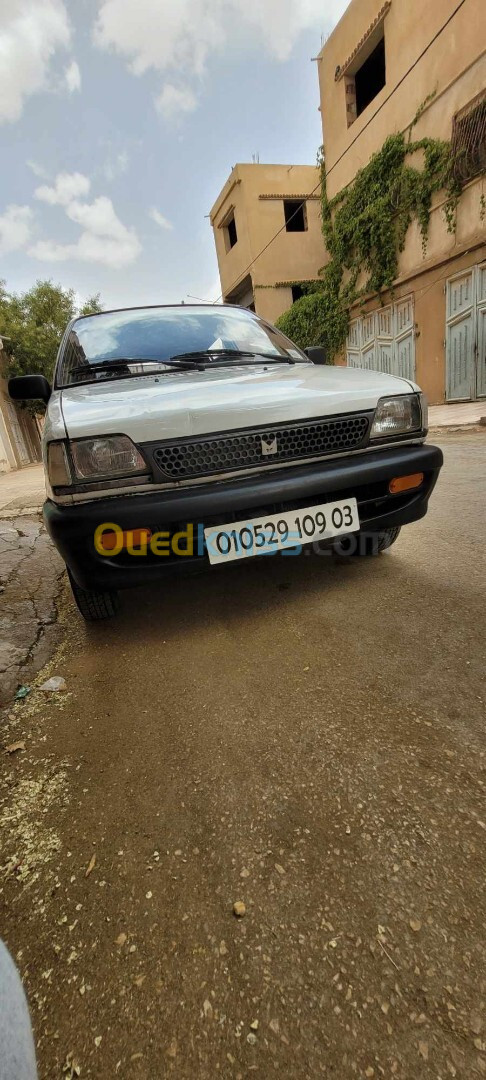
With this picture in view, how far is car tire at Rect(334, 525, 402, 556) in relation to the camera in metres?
2.36

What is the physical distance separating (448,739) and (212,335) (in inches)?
91.5

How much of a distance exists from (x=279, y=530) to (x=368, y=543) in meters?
0.89

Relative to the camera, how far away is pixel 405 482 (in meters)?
1.93

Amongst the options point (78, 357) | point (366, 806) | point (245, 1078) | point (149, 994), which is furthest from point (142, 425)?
point (245, 1078)

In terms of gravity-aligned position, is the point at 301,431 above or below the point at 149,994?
above

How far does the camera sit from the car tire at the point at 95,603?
6.31 feet

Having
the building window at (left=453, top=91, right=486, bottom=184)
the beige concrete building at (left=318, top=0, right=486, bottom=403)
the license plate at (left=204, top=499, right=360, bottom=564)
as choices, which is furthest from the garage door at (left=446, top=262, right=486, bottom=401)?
the license plate at (left=204, top=499, right=360, bottom=564)

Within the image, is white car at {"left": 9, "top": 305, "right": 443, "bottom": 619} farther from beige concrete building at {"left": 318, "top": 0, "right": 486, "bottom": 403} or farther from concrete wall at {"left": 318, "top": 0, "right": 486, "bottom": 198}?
concrete wall at {"left": 318, "top": 0, "right": 486, "bottom": 198}

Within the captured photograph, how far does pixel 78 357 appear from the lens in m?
2.36

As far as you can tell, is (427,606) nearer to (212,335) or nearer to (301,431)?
(301,431)

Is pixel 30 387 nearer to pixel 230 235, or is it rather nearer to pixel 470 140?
pixel 470 140

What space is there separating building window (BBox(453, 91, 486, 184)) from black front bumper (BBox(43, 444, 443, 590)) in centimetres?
899

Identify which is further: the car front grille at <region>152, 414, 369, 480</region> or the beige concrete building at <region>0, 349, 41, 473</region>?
the beige concrete building at <region>0, 349, 41, 473</region>

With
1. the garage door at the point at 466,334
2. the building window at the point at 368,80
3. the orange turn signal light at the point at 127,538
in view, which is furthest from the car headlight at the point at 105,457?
the building window at the point at 368,80
